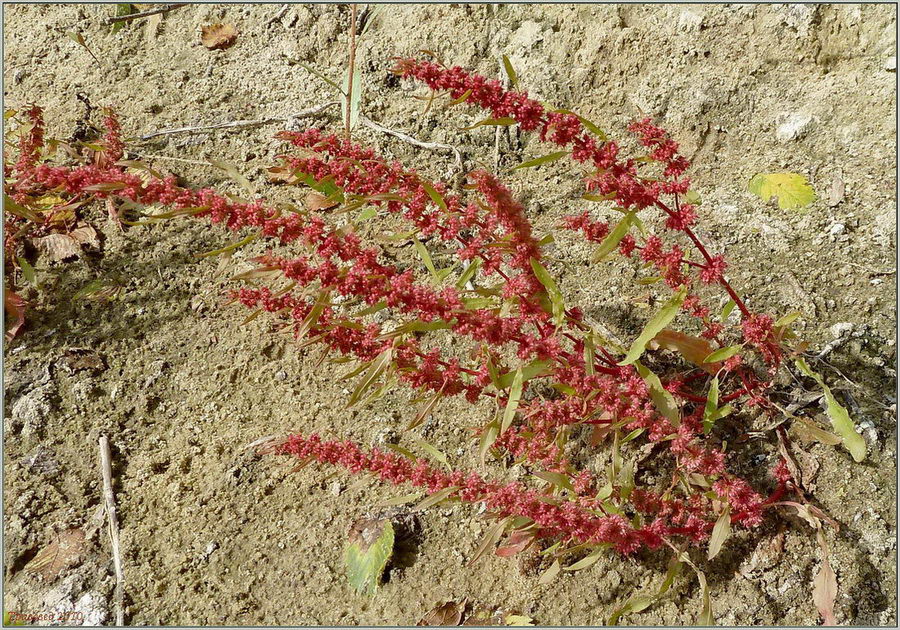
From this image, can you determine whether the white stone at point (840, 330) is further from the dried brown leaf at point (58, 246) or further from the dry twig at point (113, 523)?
the dried brown leaf at point (58, 246)

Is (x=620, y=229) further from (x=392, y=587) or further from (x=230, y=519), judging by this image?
(x=230, y=519)

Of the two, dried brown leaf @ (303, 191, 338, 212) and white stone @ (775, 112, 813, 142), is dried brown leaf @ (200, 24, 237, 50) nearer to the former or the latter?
dried brown leaf @ (303, 191, 338, 212)

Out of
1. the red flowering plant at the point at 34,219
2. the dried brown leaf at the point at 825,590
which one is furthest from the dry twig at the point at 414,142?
the dried brown leaf at the point at 825,590

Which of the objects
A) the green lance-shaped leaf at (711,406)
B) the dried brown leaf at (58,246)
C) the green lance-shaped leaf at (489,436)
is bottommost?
the dried brown leaf at (58,246)

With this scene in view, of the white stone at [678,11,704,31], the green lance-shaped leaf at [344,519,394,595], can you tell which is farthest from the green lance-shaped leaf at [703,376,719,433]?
the white stone at [678,11,704,31]

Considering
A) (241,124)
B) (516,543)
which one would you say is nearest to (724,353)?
(516,543)

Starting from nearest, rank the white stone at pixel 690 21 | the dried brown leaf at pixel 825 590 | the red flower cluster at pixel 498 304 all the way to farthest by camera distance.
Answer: the red flower cluster at pixel 498 304
the dried brown leaf at pixel 825 590
the white stone at pixel 690 21

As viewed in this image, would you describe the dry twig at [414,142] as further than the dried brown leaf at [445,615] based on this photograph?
Yes

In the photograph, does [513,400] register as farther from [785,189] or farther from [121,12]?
[121,12]

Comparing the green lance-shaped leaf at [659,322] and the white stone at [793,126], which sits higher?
the white stone at [793,126]
